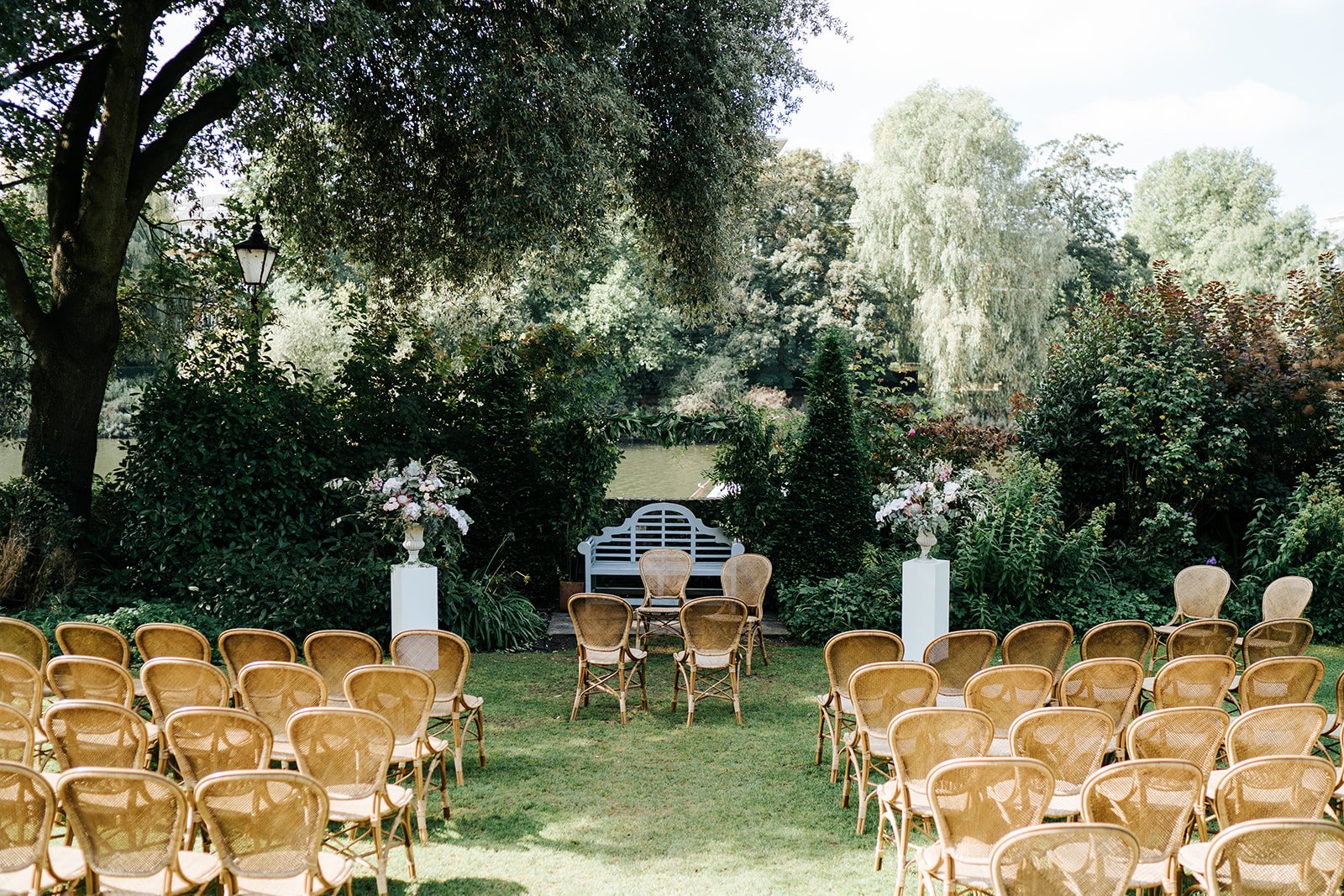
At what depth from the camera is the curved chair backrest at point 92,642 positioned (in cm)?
587

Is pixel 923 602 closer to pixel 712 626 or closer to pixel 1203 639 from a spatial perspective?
pixel 712 626

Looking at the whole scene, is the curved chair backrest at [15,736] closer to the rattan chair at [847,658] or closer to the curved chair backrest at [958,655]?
the rattan chair at [847,658]

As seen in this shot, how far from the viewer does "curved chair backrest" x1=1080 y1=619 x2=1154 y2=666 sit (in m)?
6.25

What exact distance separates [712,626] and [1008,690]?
251cm

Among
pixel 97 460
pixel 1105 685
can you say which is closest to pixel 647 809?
pixel 1105 685

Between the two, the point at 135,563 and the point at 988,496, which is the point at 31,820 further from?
the point at 988,496

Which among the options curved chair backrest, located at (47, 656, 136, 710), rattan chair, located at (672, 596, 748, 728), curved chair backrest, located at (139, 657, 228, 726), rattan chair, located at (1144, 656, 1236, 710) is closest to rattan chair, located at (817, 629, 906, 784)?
rattan chair, located at (672, 596, 748, 728)

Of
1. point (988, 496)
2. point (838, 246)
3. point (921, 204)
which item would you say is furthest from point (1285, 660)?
point (838, 246)

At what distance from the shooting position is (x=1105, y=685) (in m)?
5.38

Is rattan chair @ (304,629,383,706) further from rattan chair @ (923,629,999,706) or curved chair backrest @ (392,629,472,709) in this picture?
rattan chair @ (923,629,999,706)

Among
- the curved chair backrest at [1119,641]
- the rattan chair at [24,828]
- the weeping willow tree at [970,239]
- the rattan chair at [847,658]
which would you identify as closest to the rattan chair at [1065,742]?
the rattan chair at [847,658]

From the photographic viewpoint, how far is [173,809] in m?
3.43

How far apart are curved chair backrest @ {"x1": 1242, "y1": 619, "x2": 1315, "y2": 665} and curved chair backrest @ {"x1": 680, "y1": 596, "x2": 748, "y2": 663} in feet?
10.7

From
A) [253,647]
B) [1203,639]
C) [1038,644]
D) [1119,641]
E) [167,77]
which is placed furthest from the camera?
[167,77]
